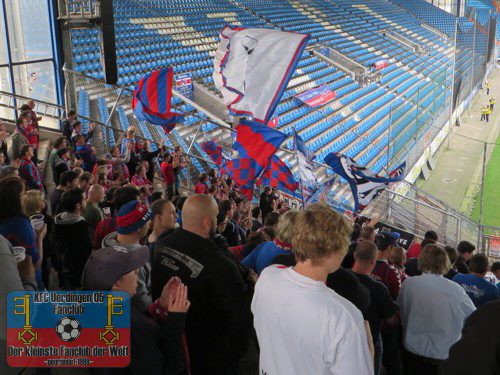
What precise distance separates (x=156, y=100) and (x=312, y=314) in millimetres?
6517

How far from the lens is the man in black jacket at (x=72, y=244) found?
3.87 m

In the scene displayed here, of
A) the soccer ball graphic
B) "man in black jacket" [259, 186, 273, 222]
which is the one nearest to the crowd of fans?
the soccer ball graphic

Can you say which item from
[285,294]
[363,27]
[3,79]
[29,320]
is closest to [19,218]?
[29,320]

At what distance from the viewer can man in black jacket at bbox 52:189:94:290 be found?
387cm

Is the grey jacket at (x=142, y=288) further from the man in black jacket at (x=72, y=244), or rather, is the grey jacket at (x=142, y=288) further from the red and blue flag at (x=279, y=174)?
the red and blue flag at (x=279, y=174)

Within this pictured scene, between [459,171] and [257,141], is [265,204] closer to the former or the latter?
[257,141]

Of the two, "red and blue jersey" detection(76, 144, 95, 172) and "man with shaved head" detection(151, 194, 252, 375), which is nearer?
"man with shaved head" detection(151, 194, 252, 375)

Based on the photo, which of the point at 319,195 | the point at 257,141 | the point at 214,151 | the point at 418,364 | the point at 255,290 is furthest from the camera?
the point at 214,151

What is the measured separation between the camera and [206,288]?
2.50m

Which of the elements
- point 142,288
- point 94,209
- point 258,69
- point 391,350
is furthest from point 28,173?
point 391,350

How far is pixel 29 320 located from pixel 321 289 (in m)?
1.28

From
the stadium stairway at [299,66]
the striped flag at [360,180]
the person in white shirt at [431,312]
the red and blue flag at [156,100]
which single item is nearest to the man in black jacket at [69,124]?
the red and blue flag at [156,100]

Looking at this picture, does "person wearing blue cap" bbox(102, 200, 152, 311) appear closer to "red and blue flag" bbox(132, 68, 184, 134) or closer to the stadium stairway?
"red and blue flag" bbox(132, 68, 184, 134)

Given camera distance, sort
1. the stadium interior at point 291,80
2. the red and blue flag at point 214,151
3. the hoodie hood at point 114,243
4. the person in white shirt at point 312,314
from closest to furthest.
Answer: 1. the person in white shirt at point 312,314
2. the hoodie hood at point 114,243
3. the red and blue flag at point 214,151
4. the stadium interior at point 291,80
